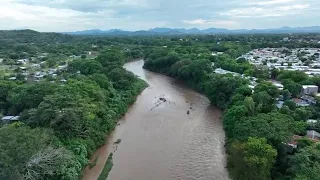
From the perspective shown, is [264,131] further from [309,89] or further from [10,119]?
[10,119]

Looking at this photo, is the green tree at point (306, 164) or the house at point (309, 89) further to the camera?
the house at point (309, 89)

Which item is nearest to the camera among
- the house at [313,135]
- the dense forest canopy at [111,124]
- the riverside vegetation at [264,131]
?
the dense forest canopy at [111,124]

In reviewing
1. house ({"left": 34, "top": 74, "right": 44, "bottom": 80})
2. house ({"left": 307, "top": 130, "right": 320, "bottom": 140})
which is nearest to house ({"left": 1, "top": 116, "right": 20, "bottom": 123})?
house ({"left": 34, "top": 74, "right": 44, "bottom": 80})

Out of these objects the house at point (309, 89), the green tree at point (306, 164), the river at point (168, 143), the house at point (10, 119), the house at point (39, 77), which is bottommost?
the river at point (168, 143)

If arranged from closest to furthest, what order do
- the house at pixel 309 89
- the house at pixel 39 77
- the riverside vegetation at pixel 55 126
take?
1. the riverside vegetation at pixel 55 126
2. the house at pixel 309 89
3. the house at pixel 39 77

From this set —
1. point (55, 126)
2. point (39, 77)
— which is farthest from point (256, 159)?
point (39, 77)

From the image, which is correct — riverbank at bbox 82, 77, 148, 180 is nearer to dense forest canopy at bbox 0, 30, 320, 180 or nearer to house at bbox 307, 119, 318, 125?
dense forest canopy at bbox 0, 30, 320, 180

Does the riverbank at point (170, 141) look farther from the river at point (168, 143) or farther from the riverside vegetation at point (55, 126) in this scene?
the riverside vegetation at point (55, 126)

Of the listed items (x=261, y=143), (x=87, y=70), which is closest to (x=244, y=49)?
(x=87, y=70)

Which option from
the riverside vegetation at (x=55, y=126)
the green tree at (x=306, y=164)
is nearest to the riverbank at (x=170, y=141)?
the riverside vegetation at (x=55, y=126)
